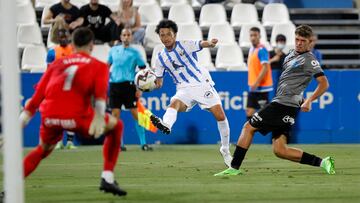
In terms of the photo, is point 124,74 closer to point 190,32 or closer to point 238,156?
point 190,32

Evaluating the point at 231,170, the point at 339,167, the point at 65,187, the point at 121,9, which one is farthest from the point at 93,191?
the point at 121,9

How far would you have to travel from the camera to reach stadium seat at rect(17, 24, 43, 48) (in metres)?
19.6

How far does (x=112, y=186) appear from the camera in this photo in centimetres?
886

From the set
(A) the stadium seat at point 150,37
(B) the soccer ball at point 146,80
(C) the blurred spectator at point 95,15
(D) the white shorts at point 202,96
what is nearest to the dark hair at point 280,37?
(A) the stadium seat at point 150,37

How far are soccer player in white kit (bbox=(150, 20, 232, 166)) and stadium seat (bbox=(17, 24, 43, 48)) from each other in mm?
6674

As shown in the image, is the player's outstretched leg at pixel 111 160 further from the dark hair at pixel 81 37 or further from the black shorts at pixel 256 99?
the black shorts at pixel 256 99

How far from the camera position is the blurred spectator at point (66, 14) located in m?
18.3

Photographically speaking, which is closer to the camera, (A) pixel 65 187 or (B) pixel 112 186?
(B) pixel 112 186

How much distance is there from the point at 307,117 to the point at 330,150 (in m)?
2.23

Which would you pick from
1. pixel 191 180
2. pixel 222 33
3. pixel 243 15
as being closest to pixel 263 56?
pixel 222 33

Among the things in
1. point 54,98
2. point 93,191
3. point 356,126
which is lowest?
point 356,126

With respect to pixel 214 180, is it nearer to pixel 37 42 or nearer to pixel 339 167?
pixel 339 167

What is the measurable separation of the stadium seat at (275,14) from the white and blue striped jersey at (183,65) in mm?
8122

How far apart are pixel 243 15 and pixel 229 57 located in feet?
5.32
